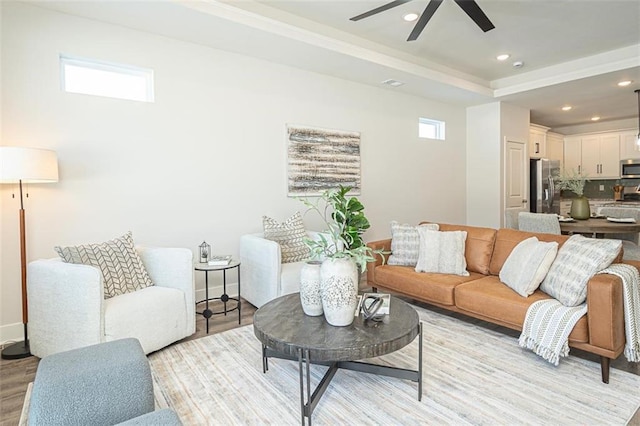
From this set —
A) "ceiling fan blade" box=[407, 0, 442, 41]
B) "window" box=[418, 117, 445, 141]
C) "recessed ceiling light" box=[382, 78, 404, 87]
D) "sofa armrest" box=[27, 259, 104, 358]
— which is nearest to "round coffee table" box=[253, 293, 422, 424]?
"sofa armrest" box=[27, 259, 104, 358]

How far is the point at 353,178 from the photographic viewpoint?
5.22 meters

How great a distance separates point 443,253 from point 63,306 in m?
3.14

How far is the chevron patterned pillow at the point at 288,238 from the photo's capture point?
3.89m

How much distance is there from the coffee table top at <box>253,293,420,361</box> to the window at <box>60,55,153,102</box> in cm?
266

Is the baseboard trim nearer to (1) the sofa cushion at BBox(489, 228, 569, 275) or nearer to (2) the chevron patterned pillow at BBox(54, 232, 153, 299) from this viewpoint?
(2) the chevron patterned pillow at BBox(54, 232, 153, 299)

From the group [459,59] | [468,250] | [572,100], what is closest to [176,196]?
[468,250]

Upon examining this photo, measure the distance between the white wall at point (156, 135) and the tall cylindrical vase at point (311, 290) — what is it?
2108 millimetres

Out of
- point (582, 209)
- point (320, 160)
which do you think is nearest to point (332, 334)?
point (320, 160)

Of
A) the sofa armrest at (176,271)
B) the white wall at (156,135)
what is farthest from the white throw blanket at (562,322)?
the white wall at (156,135)

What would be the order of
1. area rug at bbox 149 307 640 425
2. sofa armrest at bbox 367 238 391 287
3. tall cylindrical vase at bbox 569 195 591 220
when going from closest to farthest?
area rug at bbox 149 307 640 425 → sofa armrest at bbox 367 238 391 287 → tall cylindrical vase at bbox 569 195 591 220

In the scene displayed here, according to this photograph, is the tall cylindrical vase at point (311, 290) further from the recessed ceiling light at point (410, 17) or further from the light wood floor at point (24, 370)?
the recessed ceiling light at point (410, 17)

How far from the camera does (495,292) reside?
2879 millimetres

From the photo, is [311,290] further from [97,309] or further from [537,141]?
[537,141]

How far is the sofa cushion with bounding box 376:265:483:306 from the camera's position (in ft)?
10.4
